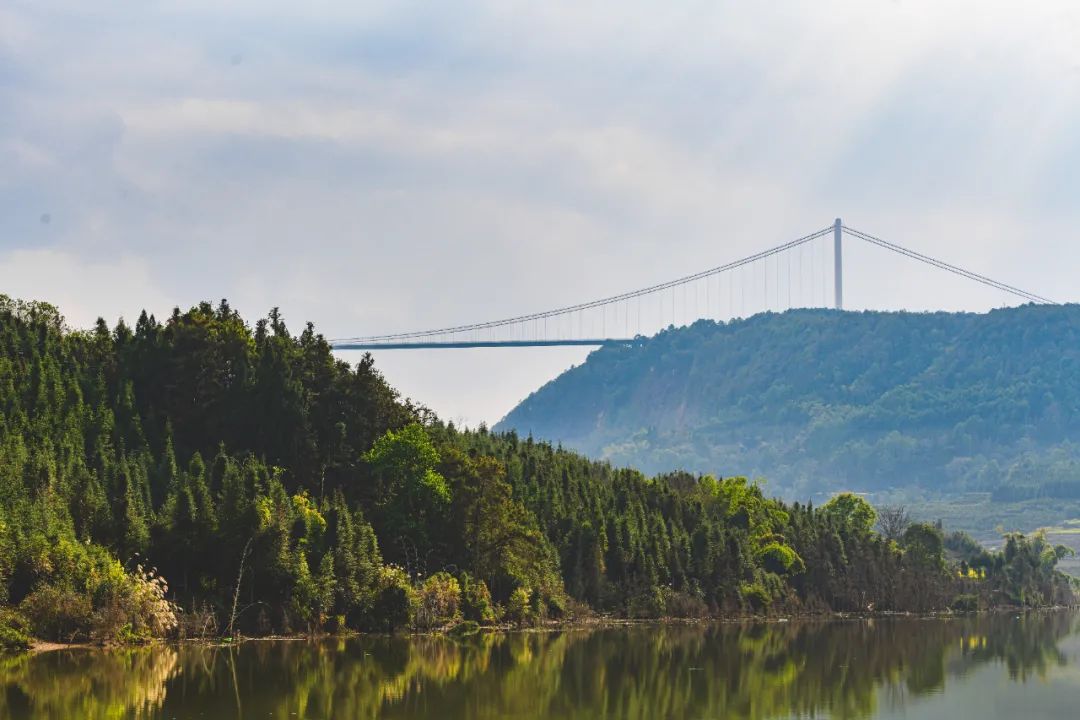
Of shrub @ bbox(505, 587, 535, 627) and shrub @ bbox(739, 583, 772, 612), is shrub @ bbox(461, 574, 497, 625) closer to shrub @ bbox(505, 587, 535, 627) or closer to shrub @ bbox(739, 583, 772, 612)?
shrub @ bbox(505, 587, 535, 627)

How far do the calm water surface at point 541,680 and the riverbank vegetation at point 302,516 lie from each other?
354 centimetres

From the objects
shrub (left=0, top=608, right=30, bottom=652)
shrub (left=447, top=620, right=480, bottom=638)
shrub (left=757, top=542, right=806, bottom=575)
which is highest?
shrub (left=757, top=542, right=806, bottom=575)

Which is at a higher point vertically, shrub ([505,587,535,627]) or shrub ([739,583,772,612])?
shrub ([739,583,772,612])

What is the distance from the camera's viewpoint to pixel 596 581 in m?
96.6

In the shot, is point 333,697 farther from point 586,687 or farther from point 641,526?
point 641,526

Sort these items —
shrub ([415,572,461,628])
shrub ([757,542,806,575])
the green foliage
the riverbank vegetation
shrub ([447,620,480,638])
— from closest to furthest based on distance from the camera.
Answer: the riverbank vegetation → shrub ([415,572,461,628]) → shrub ([447,620,480,638]) → shrub ([757,542,806,575]) → the green foliage

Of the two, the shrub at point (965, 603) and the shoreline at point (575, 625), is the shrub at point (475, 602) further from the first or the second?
the shrub at point (965, 603)

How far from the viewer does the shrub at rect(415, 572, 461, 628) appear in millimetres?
77312

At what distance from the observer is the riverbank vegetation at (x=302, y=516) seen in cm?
6738

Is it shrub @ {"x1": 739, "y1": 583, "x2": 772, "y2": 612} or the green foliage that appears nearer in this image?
shrub @ {"x1": 739, "y1": 583, "x2": 772, "y2": 612}

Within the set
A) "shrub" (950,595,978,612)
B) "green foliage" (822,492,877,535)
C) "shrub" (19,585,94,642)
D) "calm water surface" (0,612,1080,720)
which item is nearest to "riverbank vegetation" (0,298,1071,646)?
"shrub" (19,585,94,642)

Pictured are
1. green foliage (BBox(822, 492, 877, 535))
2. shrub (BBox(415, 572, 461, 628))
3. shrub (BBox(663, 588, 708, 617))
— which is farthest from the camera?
green foliage (BBox(822, 492, 877, 535))

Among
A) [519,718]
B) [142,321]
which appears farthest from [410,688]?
[142,321]

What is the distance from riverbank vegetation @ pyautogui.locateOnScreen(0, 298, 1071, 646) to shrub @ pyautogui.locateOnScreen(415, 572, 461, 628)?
121 millimetres
